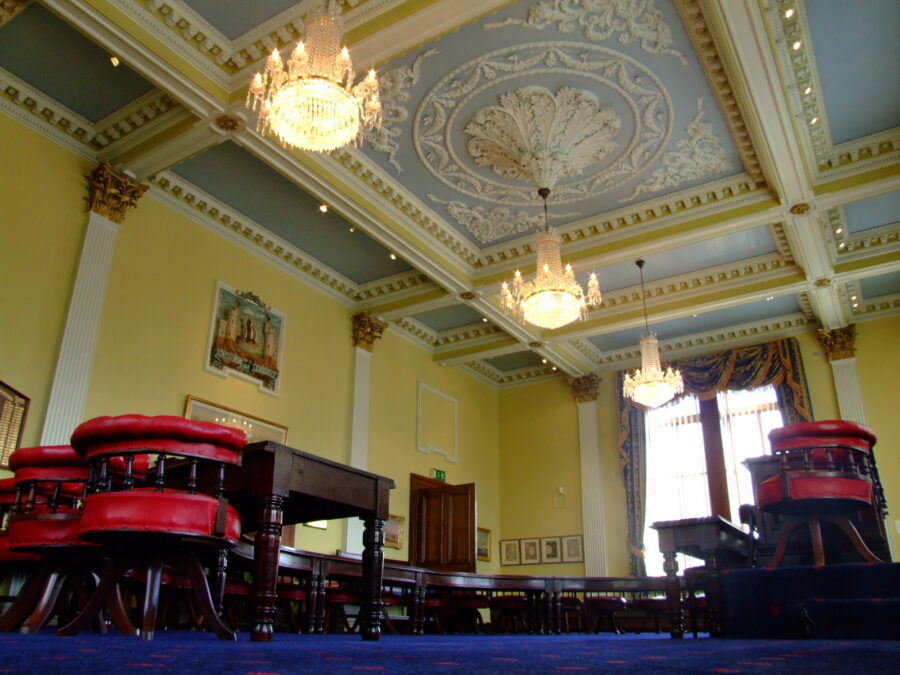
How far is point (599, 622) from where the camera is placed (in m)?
10.7

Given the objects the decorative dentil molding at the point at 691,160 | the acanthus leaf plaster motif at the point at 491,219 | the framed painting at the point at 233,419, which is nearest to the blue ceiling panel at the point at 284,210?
the acanthus leaf plaster motif at the point at 491,219

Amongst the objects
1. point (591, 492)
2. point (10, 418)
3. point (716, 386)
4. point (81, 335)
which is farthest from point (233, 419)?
point (716, 386)

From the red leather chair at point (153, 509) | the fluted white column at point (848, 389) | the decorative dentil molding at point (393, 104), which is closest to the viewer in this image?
the red leather chair at point (153, 509)

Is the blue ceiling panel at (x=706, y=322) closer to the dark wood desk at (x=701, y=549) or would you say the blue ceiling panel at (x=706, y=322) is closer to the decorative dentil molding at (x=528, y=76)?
the decorative dentil molding at (x=528, y=76)

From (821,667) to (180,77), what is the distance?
6.40 metres

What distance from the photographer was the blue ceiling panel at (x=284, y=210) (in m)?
8.18

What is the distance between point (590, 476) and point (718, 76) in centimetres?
768

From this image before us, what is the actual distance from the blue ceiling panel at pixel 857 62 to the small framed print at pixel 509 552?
8.47 m

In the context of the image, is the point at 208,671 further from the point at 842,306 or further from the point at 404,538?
the point at 842,306

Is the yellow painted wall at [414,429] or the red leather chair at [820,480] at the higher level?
the yellow painted wall at [414,429]

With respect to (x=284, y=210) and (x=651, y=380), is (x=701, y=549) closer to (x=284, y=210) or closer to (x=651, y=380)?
(x=651, y=380)

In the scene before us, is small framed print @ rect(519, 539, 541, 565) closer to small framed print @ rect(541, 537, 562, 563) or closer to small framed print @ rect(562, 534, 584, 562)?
small framed print @ rect(541, 537, 562, 563)

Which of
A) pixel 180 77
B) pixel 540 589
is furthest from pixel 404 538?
pixel 180 77

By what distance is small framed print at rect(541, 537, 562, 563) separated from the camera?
41.4 feet
